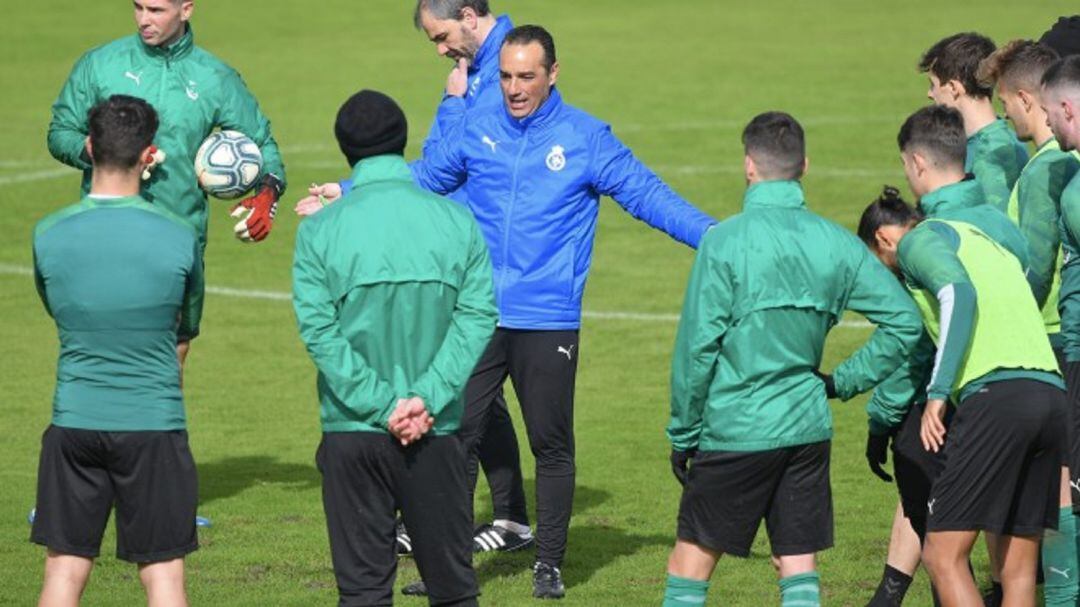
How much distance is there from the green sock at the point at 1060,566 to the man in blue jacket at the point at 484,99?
3160 mm

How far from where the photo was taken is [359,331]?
7.61 metres

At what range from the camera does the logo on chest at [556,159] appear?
10.1 meters

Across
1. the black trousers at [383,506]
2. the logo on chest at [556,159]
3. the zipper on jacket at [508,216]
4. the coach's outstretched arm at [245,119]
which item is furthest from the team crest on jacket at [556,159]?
the black trousers at [383,506]

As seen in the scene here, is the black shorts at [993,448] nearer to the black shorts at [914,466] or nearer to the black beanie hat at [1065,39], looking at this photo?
the black shorts at [914,466]

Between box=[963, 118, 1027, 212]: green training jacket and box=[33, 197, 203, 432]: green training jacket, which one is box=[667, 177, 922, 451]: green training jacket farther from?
box=[33, 197, 203, 432]: green training jacket

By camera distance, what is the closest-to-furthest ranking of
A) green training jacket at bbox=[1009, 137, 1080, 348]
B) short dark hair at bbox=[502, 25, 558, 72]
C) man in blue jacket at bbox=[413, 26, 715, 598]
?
green training jacket at bbox=[1009, 137, 1080, 348]
short dark hair at bbox=[502, 25, 558, 72]
man in blue jacket at bbox=[413, 26, 715, 598]

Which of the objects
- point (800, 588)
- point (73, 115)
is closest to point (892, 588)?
point (800, 588)

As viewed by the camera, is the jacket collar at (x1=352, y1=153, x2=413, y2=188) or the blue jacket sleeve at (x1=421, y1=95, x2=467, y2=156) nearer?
the jacket collar at (x1=352, y1=153, x2=413, y2=188)

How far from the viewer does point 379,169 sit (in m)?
7.70

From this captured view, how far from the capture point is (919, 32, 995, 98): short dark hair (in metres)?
9.27

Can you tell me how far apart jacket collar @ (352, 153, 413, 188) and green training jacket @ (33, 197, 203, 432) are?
2.27 feet

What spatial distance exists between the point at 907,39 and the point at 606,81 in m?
6.64

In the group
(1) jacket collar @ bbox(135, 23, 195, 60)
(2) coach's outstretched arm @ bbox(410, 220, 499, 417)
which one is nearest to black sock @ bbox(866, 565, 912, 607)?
(2) coach's outstretched arm @ bbox(410, 220, 499, 417)

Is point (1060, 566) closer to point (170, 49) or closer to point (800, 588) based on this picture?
point (800, 588)
